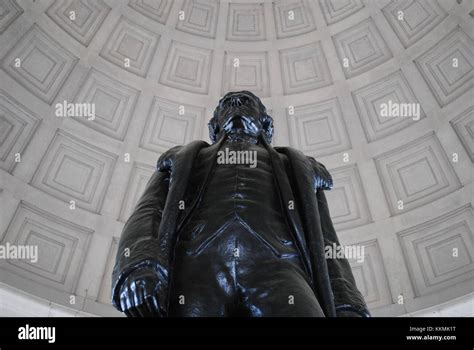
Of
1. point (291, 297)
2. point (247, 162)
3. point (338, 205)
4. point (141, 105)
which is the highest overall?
point (141, 105)

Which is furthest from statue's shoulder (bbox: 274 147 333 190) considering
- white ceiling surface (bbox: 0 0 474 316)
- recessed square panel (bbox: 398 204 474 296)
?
recessed square panel (bbox: 398 204 474 296)

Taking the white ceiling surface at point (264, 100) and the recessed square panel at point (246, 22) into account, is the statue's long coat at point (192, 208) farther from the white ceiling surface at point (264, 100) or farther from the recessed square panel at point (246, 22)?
the recessed square panel at point (246, 22)

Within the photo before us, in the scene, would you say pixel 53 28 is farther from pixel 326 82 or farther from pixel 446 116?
pixel 446 116

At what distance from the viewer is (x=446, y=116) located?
11.5 metres

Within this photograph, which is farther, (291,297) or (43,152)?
(43,152)

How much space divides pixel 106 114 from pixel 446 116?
21.8 feet

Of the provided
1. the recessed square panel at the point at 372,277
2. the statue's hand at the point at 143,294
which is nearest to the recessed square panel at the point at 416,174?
the recessed square panel at the point at 372,277

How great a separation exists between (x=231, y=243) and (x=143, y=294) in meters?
0.52

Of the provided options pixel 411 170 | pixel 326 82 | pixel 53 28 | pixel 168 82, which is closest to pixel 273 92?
pixel 326 82

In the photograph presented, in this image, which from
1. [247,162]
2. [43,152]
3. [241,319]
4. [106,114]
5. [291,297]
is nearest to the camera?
[241,319]

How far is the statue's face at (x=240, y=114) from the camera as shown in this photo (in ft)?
12.8

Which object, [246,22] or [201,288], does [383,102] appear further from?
[201,288]

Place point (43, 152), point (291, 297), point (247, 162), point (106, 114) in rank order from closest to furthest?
point (291, 297) → point (247, 162) → point (43, 152) → point (106, 114)

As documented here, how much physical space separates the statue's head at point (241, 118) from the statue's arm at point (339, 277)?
0.50 metres
